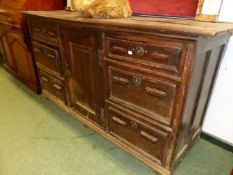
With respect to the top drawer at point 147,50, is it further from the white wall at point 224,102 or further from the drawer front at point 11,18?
the drawer front at point 11,18

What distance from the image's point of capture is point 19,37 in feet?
6.64

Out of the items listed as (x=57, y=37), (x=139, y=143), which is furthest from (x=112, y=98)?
(x=57, y=37)

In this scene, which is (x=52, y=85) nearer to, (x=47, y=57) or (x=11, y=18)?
(x=47, y=57)

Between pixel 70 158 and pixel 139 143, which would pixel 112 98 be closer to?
pixel 139 143

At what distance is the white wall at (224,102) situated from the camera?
3.92ft

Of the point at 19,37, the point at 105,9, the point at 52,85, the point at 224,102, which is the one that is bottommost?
the point at 52,85

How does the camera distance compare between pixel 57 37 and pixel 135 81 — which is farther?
pixel 57 37

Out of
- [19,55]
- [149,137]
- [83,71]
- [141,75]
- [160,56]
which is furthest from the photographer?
[19,55]

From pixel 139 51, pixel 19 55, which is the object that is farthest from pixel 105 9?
pixel 19 55

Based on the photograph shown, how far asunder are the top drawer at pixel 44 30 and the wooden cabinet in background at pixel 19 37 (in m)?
0.22

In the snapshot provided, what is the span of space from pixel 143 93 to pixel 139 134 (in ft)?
0.94

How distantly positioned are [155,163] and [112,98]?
0.48 m

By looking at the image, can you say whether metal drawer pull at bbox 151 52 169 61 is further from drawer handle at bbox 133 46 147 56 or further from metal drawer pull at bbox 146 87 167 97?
metal drawer pull at bbox 146 87 167 97

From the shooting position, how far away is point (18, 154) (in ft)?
4.64
